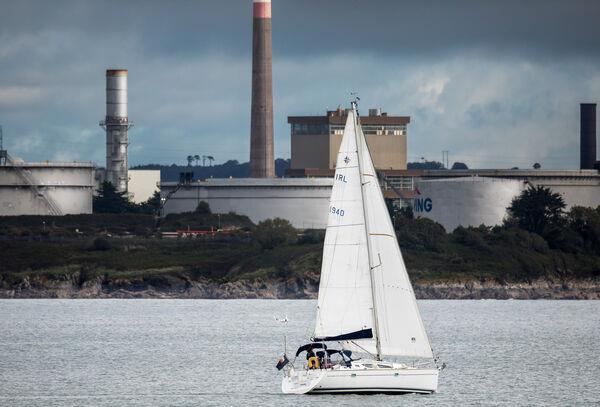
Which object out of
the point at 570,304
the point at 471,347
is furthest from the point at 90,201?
the point at 471,347

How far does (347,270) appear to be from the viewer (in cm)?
5772

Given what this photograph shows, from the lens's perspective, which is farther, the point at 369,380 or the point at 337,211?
the point at 337,211

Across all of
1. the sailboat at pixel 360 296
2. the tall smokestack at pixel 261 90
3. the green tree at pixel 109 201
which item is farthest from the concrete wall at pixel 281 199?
the sailboat at pixel 360 296

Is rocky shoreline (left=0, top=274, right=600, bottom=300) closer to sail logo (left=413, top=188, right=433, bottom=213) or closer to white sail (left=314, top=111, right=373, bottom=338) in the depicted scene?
sail logo (left=413, top=188, right=433, bottom=213)

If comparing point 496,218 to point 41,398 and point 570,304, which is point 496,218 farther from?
point 41,398

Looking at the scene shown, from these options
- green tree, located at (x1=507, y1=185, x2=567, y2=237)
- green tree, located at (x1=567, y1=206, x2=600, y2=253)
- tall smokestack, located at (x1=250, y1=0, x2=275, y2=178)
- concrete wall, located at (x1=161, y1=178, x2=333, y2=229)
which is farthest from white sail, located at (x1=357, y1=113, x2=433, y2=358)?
tall smokestack, located at (x1=250, y1=0, x2=275, y2=178)

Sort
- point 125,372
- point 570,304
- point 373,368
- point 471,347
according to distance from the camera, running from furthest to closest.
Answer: point 570,304
point 471,347
point 125,372
point 373,368

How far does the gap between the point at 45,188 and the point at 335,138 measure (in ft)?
121

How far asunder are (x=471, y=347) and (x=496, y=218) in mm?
73508

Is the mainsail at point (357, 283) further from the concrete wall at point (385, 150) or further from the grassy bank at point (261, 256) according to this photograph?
the concrete wall at point (385, 150)

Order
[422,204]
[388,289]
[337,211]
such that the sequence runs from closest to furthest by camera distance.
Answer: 1. [337,211]
2. [388,289]
3. [422,204]

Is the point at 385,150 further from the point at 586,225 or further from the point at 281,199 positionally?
the point at 586,225

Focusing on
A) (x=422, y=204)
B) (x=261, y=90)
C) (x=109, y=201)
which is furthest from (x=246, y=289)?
(x=109, y=201)

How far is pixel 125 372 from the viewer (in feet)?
253
